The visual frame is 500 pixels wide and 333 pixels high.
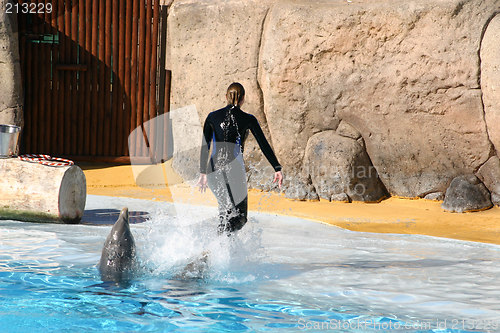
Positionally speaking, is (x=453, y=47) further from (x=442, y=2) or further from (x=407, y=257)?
(x=407, y=257)

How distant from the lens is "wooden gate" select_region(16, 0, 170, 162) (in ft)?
37.9

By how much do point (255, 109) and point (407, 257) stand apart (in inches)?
191

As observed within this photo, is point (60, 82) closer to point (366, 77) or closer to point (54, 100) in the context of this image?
point (54, 100)

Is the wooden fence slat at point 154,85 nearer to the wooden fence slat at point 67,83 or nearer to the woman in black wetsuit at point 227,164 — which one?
the wooden fence slat at point 67,83

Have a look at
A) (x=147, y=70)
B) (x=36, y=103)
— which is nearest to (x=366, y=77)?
(x=147, y=70)

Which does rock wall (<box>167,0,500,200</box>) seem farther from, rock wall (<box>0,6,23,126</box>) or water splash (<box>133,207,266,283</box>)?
water splash (<box>133,207,266,283</box>)

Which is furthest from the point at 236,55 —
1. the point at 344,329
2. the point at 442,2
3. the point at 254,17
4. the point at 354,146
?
the point at 344,329

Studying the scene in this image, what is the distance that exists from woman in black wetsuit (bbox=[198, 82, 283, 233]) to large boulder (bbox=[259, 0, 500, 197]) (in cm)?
439

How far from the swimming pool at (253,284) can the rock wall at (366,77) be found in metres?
2.63

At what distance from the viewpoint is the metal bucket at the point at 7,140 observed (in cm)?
719

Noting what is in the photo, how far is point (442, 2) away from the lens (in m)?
8.75

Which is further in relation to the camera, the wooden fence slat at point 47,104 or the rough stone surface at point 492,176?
the wooden fence slat at point 47,104

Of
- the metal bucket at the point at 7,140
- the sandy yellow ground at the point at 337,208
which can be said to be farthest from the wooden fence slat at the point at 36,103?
the metal bucket at the point at 7,140

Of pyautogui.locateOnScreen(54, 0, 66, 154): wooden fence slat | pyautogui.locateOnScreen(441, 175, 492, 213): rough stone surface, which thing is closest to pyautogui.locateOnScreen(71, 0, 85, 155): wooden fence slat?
pyautogui.locateOnScreen(54, 0, 66, 154): wooden fence slat
